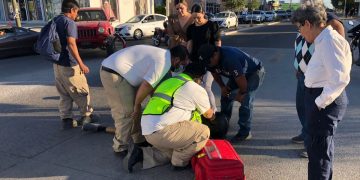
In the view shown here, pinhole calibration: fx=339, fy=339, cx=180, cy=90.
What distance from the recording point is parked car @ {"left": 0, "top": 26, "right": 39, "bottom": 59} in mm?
12141

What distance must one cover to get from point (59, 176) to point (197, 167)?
4.92 feet

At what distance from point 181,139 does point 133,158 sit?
0.61 m

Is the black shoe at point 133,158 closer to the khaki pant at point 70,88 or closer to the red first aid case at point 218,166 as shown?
the red first aid case at point 218,166

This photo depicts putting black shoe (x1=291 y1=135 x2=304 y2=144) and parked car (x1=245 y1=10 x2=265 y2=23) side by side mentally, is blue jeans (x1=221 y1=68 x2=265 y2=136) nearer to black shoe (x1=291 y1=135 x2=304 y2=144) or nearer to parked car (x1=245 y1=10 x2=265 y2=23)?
black shoe (x1=291 y1=135 x2=304 y2=144)

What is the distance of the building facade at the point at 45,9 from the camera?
27094mm

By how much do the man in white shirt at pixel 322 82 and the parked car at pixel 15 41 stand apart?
11.7 m

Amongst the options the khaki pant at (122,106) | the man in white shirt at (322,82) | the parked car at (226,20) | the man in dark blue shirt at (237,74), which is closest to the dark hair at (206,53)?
the man in dark blue shirt at (237,74)

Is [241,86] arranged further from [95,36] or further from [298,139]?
[95,36]

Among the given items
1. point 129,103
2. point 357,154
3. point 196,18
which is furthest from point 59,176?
point 357,154

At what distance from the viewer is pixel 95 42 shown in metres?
11.7

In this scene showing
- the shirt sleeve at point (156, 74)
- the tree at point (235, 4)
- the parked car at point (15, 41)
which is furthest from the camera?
the tree at point (235, 4)

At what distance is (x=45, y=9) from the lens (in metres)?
27.3

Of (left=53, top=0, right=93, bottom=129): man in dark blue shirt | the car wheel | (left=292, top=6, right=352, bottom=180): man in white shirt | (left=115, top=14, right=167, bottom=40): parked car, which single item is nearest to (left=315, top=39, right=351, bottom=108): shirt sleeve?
(left=292, top=6, right=352, bottom=180): man in white shirt

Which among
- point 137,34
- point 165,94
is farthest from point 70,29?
point 137,34
